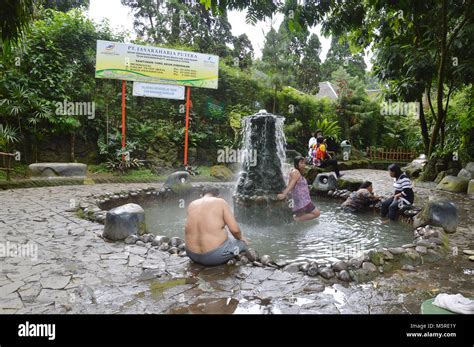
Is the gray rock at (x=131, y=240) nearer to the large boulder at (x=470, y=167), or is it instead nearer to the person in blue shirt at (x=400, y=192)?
the person in blue shirt at (x=400, y=192)

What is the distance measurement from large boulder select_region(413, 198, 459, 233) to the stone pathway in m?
0.63

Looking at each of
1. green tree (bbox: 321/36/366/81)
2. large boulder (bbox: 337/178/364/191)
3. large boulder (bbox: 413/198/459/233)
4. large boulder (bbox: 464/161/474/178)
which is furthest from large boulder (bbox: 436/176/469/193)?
green tree (bbox: 321/36/366/81)

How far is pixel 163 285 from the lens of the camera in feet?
11.8

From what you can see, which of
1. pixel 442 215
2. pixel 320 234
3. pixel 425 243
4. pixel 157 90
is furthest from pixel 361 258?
pixel 157 90

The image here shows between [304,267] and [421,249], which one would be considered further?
[421,249]

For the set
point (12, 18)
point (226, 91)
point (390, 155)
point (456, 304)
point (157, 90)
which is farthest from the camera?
point (390, 155)

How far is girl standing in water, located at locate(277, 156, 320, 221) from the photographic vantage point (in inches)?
266

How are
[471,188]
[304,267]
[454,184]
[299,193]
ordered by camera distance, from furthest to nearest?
[454,184], [471,188], [299,193], [304,267]

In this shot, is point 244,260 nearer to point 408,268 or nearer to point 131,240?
point 131,240

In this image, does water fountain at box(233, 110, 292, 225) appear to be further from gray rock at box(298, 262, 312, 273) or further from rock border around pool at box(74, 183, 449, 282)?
gray rock at box(298, 262, 312, 273)

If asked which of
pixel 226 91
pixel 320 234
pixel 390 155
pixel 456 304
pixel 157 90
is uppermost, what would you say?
pixel 226 91

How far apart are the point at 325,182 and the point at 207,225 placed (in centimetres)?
712

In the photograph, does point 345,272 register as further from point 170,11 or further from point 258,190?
point 170,11

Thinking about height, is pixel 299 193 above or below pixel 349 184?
above
